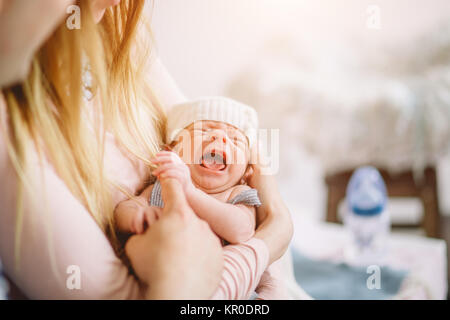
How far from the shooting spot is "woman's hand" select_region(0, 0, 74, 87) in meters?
0.29

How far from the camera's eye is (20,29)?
0.95 ft

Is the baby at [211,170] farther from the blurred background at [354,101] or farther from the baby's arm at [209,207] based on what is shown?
the blurred background at [354,101]

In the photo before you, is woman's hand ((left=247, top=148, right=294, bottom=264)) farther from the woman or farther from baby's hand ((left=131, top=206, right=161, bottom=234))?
baby's hand ((left=131, top=206, right=161, bottom=234))

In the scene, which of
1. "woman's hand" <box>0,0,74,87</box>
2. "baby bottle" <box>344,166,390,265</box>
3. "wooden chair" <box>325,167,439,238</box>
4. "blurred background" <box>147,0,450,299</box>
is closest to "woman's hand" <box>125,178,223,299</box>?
"woman's hand" <box>0,0,74,87</box>

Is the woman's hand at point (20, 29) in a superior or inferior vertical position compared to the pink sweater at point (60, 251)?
superior

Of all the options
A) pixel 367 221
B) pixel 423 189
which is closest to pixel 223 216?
pixel 367 221

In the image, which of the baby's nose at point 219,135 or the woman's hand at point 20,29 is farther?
the baby's nose at point 219,135

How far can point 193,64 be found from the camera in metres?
0.77

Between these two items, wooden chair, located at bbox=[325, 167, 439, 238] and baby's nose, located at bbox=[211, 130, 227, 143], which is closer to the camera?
baby's nose, located at bbox=[211, 130, 227, 143]

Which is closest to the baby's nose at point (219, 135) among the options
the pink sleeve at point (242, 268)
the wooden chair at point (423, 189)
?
the pink sleeve at point (242, 268)

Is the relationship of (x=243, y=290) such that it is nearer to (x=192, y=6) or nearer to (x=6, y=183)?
(x=6, y=183)

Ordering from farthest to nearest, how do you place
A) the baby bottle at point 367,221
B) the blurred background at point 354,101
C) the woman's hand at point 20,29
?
the blurred background at point 354,101 → the baby bottle at point 367,221 → the woman's hand at point 20,29

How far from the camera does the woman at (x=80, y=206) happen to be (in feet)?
1.04

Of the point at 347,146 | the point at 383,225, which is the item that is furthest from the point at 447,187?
the point at 383,225
